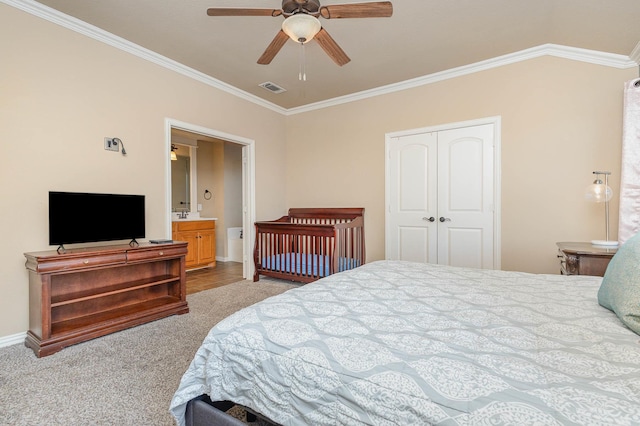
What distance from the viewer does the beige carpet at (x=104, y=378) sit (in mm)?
1545

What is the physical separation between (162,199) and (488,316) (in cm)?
329

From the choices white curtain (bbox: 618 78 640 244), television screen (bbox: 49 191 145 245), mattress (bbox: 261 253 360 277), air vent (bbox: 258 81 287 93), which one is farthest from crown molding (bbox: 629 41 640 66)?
television screen (bbox: 49 191 145 245)

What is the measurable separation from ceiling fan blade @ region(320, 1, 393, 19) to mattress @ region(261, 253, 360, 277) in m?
2.61

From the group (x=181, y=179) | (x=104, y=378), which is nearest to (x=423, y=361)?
(x=104, y=378)

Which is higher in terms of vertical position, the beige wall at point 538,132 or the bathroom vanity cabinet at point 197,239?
the beige wall at point 538,132

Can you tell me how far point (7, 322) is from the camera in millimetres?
2357

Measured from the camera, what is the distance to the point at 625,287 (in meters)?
1.14

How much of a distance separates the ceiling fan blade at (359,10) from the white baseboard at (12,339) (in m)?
3.39

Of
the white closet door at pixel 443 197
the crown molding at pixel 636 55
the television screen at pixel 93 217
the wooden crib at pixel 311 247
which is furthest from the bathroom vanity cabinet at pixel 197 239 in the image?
the crown molding at pixel 636 55

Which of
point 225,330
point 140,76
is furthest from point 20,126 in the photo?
point 225,330

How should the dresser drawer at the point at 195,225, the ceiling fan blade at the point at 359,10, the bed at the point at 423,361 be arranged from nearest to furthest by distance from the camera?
the bed at the point at 423,361 < the ceiling fan blade at the point at 359,10 < the dresser drawer at the point at 195,225

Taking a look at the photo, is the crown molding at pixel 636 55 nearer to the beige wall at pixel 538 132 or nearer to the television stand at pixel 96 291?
the beige wall at pixel 538 132

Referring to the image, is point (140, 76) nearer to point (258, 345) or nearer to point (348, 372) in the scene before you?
point (258, 345)

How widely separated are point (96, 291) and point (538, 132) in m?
4.58
